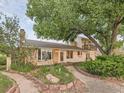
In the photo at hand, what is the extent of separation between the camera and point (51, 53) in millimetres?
42844

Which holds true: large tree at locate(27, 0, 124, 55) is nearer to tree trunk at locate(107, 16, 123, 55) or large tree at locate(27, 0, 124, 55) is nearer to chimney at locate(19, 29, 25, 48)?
tree trunk at locate(107, 16, 123, 55)

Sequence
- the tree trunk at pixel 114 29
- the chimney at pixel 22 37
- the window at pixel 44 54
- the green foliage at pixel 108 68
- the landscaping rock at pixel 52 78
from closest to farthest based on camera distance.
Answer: the landscaping rock at pixel 52 78, the green foliage at pixel 108 68, the chimney at pixel 22 37, the tree trunk at pixel 114 29, the window at pixel 44 54

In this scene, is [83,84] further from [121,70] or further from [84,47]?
[84,47]

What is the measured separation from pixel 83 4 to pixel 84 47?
26.8m

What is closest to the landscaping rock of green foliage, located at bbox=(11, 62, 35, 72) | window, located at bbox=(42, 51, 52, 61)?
green foliage, located at bbox=(11, 62, 35, 72)

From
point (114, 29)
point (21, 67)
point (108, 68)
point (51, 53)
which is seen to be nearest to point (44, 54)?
point (51, 53)

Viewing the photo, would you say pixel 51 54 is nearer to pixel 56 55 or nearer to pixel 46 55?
pixel 56 55

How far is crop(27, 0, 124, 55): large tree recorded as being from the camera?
2927 centimetres

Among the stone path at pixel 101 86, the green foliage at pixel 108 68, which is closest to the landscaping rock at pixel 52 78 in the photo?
the stone path at pixel 101 86

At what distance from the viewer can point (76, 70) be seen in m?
31.1

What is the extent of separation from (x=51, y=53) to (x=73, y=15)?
42.4 feet

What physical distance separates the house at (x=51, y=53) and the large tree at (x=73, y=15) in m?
3.31

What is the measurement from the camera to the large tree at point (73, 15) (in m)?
29.3

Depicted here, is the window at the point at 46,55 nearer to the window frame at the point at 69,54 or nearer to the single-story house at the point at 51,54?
the single-story house at the point at 51,54
